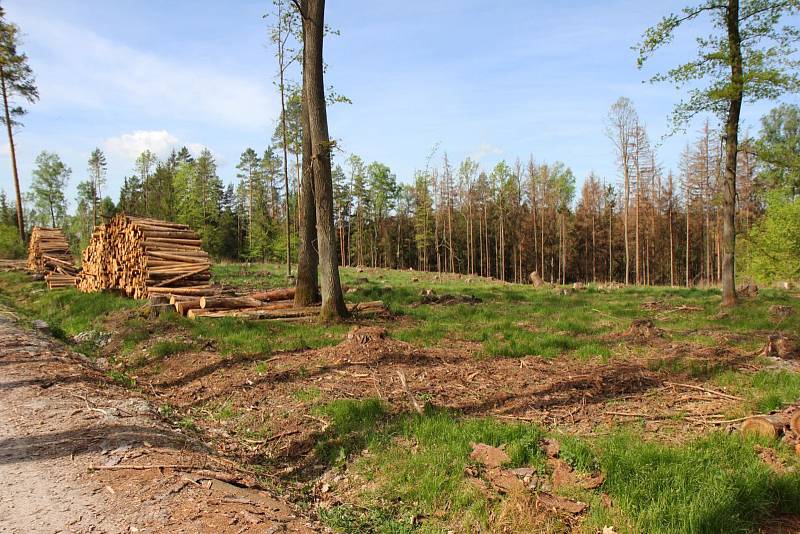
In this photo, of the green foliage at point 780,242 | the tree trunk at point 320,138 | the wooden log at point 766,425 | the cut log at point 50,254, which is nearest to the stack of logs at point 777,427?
the wooden log at point 766,425

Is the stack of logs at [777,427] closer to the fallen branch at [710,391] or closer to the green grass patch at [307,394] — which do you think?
the fallen branch at [710,391]

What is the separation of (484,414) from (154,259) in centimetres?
1204

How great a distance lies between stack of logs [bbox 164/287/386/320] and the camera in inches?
436

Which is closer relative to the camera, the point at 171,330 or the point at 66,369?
the point at 66,369

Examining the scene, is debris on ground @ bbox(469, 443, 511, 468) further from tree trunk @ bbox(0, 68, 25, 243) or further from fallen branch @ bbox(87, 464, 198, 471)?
tree trunk @ bbox(0, 68, 25, 243)

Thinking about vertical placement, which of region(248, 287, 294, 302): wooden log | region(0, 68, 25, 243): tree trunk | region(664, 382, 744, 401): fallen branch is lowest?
region(664, 382, 744, 401): fallen branch

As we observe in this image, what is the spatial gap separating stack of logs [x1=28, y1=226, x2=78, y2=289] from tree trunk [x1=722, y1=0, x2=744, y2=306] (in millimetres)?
24750

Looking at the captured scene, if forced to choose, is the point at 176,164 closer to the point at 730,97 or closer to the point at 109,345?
the point at 109,345

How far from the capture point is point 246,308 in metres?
11.8

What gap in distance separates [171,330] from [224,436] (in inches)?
208

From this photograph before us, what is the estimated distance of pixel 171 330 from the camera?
32.8 ft

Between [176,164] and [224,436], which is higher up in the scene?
[176,164]

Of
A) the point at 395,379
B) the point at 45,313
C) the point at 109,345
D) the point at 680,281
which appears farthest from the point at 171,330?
the point at 680,281

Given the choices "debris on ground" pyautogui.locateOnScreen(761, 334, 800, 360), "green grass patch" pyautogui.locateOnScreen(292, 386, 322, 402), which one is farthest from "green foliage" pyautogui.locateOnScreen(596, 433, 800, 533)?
"debris on ground" pyautogui.locateOnScreen(761, 334, 800, 360)
